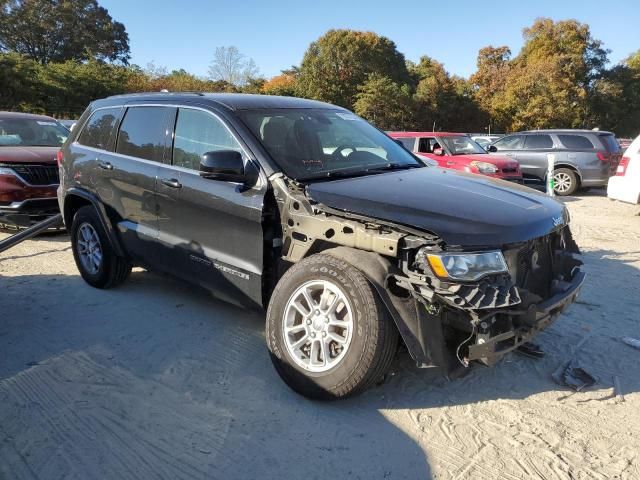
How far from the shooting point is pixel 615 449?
2.76 m

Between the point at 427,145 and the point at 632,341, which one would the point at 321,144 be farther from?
the point at 427,145

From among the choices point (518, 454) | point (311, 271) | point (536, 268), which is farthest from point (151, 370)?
point (536, 268)

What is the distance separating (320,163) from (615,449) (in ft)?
8.31

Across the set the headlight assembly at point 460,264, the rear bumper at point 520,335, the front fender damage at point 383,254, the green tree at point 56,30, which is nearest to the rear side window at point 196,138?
the front fender damage at point 383,254

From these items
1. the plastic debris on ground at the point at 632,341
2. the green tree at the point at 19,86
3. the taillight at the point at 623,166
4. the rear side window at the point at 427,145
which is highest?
the green tree at the point at 19,86

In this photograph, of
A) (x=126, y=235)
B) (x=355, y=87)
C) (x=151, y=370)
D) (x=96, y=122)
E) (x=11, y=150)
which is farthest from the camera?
(x=355, y=87)

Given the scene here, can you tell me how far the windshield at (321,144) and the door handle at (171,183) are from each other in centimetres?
74

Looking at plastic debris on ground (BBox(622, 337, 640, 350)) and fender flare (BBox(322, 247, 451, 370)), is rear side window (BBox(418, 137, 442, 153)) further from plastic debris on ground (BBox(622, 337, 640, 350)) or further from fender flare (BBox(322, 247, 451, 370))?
fender flare (BBox(322, 247, 451, 370))

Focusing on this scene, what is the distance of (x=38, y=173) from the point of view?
7340 millimetres

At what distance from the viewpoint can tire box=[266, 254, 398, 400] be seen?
2840 millimetres

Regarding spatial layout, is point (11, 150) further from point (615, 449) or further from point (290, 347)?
point (615, 449)

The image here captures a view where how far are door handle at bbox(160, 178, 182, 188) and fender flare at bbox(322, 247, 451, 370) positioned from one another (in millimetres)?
1884

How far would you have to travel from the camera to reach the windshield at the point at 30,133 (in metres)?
8.19

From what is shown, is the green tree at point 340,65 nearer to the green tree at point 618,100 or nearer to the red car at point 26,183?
the green tree at point 618,100
